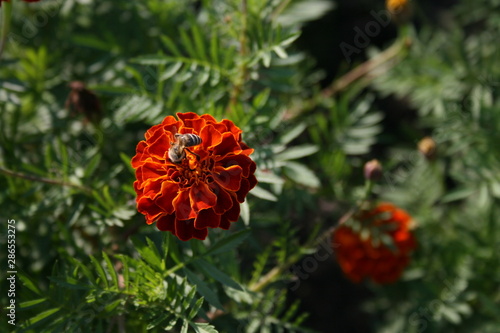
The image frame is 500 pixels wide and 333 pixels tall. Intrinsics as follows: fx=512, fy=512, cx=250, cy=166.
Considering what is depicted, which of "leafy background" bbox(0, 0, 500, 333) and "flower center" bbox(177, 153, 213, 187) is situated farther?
"leafy background" bbox(0, 0, 500, 333)

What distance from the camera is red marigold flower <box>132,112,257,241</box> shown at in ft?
3.08

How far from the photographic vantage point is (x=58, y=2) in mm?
1683

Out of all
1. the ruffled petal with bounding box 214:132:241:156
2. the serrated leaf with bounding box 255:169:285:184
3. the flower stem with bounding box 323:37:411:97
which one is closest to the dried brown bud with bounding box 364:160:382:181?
the serrated leaf with bounding box 255:169:285:184

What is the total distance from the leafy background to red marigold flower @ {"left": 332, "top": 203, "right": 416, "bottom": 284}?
0.29 feet

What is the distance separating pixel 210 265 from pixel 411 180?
45.1 inches

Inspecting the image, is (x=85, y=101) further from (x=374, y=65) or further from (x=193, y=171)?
(x=374, y=65)

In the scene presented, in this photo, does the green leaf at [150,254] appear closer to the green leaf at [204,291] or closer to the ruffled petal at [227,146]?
the green leaf at [204,291]

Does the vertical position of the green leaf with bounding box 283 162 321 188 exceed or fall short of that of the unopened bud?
it falls short

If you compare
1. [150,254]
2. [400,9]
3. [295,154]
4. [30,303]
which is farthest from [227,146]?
[400,9]

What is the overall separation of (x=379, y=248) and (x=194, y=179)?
0.94 meters

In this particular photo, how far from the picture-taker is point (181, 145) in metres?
0.94

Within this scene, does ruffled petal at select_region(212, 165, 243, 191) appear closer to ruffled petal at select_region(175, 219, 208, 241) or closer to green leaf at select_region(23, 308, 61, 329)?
ruffled petal at select_region(175, 219, 208, 241)

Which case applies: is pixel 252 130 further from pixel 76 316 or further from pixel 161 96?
pixel 76 316

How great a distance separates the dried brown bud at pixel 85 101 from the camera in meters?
1.42
